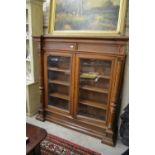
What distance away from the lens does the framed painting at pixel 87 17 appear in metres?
2.01

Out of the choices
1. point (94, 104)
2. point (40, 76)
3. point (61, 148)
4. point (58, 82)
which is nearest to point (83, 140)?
point (61, 148)

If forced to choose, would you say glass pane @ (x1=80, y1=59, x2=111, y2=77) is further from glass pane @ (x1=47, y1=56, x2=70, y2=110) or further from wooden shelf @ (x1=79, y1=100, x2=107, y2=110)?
wooden shelf @ (x1=79, y1=100, x2=107, y2=110)

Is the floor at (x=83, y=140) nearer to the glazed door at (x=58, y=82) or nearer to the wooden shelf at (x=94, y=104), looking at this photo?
the glazed door at (x=58, y=82)

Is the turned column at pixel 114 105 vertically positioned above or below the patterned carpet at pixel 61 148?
above

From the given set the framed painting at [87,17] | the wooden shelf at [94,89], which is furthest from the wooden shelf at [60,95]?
the framed painting at [87,17]

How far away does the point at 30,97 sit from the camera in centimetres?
267

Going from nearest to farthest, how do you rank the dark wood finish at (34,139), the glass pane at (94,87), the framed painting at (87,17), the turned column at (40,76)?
1. the dark wood finish at (34,139)
2. the framed painting at (87,17)
3. the glass pane at (94,87)
4. the turned column at (40,76)

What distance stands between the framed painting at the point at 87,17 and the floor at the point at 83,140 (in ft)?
4.89

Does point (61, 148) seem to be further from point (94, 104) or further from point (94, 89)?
point (94, 89)

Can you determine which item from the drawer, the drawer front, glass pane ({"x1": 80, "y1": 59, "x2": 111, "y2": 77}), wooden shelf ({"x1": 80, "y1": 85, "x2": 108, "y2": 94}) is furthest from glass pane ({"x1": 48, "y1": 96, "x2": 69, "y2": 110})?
the drawer front

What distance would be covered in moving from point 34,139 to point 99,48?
4.20 ft

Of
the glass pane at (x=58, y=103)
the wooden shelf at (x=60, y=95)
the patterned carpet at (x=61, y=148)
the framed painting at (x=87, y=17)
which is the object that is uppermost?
the framed painting at (x=87, y=17)
